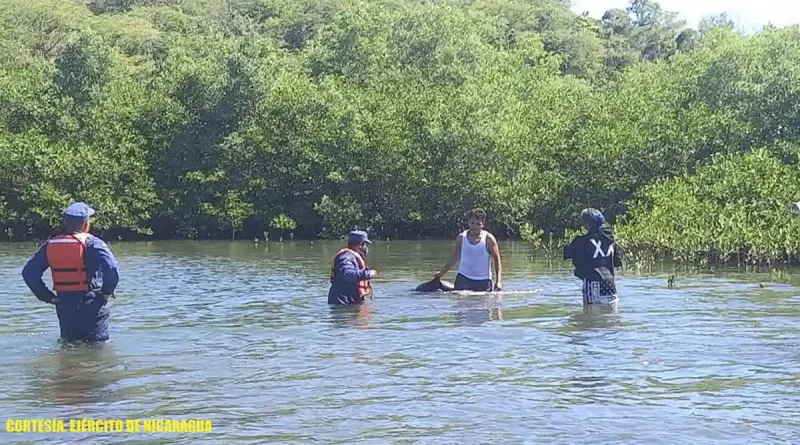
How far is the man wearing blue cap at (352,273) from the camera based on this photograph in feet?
50.5

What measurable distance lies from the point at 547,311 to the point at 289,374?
569 cm

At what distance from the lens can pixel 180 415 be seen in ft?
30.1

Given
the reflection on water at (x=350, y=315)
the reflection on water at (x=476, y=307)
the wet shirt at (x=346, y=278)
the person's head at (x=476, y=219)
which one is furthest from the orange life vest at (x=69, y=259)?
the person's head at (x=476, y=219)

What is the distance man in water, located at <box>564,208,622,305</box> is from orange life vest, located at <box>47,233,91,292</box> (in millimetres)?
5963

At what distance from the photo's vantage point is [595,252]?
47.4 feet

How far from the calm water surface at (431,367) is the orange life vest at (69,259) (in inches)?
34.2

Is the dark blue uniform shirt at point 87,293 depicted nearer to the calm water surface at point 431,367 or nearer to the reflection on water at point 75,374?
the reflection on water at point 75,374

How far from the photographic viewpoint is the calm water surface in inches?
345

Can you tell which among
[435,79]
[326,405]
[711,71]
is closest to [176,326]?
[326,405]

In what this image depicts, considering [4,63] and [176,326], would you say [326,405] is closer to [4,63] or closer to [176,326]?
[176,326]

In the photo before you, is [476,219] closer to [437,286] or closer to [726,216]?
[437,286]

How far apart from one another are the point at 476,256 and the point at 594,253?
263cm

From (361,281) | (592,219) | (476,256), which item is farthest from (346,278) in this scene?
(592,219)

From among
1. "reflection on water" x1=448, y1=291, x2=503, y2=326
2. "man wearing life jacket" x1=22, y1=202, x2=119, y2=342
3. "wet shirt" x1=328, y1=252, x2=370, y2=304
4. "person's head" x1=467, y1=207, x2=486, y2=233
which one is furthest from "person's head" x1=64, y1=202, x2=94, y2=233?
"person's head" x1=467, y1=207, x2=486, y2=233
